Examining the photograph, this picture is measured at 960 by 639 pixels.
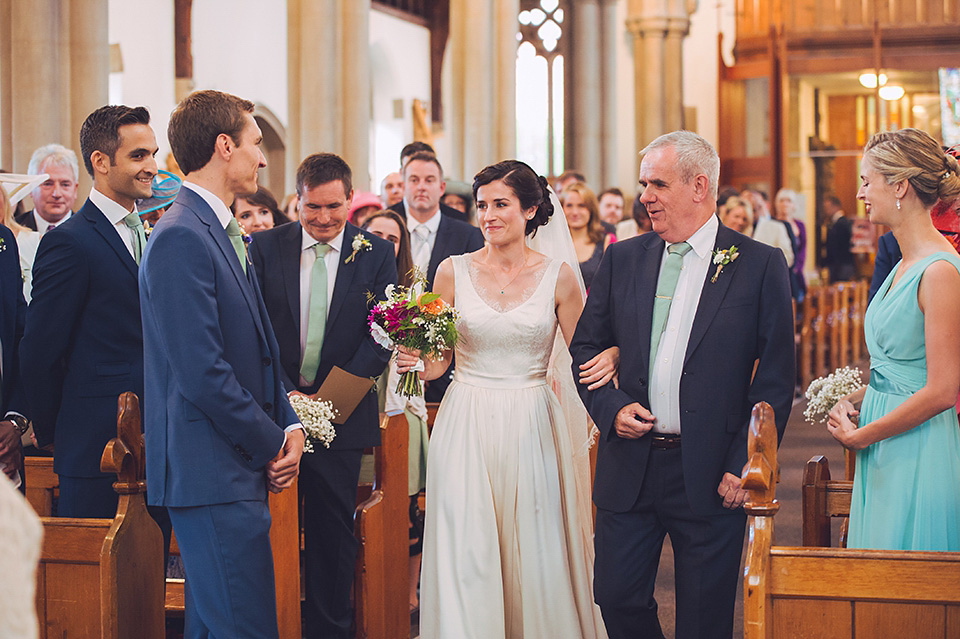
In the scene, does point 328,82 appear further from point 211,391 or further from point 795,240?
point 211,391

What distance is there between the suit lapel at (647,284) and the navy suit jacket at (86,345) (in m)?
1.64

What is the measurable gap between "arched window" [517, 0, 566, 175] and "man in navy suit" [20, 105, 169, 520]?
1628 centimetres

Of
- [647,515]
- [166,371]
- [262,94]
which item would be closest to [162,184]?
[166,371]

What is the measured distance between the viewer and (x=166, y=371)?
2900mm

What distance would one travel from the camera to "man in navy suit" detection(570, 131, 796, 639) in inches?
130

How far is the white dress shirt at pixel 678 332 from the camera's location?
339cm

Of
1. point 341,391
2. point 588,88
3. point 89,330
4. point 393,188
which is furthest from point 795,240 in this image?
point 89,330

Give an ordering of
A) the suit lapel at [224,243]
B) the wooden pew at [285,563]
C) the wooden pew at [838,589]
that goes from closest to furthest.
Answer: the wooden pew at [838,589] → the suit lapel at [224,243] → the wooden pew at [285,563]

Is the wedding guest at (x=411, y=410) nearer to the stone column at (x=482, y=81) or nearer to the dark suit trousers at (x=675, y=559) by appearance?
the dark suit trousers at (x=675, y=559)

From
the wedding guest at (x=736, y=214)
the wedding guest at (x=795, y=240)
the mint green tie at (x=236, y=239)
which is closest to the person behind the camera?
the mint green tie at (x=236, y=239)

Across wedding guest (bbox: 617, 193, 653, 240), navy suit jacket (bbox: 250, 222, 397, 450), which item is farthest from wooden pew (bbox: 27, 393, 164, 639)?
wedding guest (bbox: 617, 193, 653, 240)

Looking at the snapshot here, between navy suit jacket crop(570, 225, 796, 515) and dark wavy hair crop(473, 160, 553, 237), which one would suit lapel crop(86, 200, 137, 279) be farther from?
navy suit jacket crop(570, 225, 796, 515)

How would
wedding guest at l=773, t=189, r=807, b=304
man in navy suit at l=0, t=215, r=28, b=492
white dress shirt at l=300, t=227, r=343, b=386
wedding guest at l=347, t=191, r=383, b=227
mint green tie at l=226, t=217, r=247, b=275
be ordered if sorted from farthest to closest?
wedding guest at l=773, t=189, r=807, b=304 < wedding guest at l=347, t=191, r=383, b=227 < white dress shirt at l=300, t=227, r=343, b=386 < man in navy suit at l=0, t=215, r=28, b=492 < mint green tie at l=226, t=217, r=247, b=275

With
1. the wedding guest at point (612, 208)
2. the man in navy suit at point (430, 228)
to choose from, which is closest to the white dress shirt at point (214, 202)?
the man in navy suit at point (430, 228)
